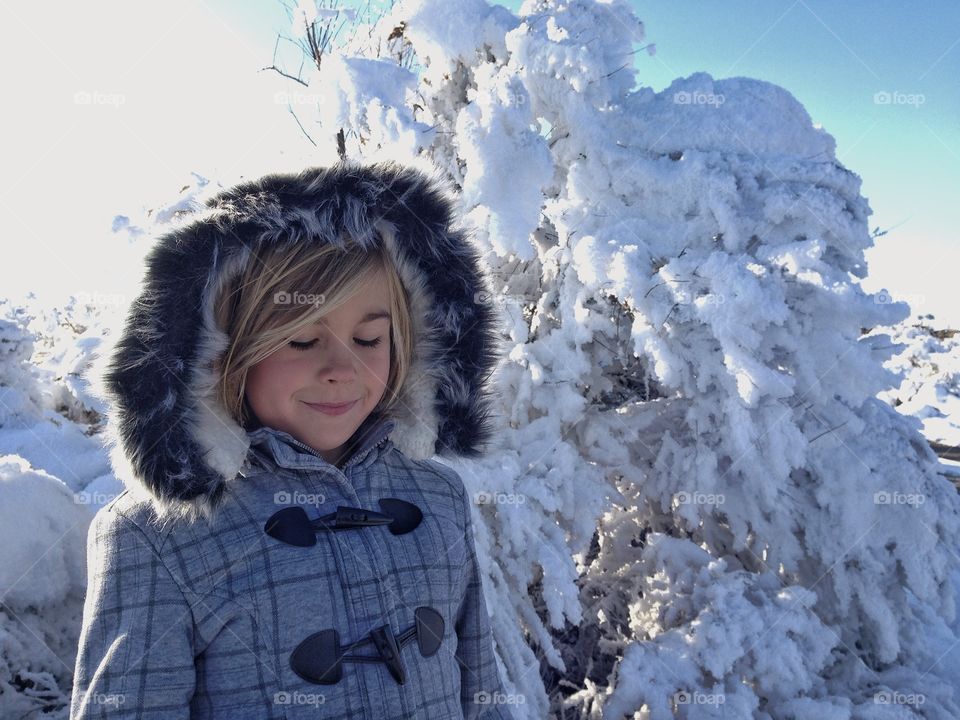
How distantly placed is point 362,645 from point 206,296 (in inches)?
29.6

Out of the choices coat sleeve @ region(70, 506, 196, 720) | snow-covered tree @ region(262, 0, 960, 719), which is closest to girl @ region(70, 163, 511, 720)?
coat sleeve @ region(70, 506, 196, 720)

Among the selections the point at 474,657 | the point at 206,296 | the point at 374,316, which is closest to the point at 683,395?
the point at 474,657

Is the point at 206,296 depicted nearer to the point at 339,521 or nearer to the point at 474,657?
the point at 339,521

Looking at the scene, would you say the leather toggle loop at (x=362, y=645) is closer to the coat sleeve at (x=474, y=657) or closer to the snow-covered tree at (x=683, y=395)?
the coat sleeve at (x=474, y=657)

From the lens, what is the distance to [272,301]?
1.42m

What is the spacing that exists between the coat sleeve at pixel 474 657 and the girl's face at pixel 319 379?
484 mm

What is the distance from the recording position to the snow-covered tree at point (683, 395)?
3100mm

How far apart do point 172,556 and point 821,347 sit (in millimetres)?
2993

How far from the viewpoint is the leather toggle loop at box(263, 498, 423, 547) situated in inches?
52.1

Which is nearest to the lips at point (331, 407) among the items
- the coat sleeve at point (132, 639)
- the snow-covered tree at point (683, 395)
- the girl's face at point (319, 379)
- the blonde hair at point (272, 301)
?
the girl's face at point (319, 379)

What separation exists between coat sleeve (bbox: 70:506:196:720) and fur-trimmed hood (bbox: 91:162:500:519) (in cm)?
11

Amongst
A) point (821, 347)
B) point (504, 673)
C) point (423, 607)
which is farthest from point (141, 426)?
point (821, 347)

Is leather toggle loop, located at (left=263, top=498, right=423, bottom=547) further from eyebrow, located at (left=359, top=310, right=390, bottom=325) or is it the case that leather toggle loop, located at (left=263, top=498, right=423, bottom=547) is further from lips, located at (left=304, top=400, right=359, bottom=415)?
eyebrow, located at (left=359, top=310, right=390, bottom=325)

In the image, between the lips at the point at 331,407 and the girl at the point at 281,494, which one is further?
the lips at the point at 331,407
